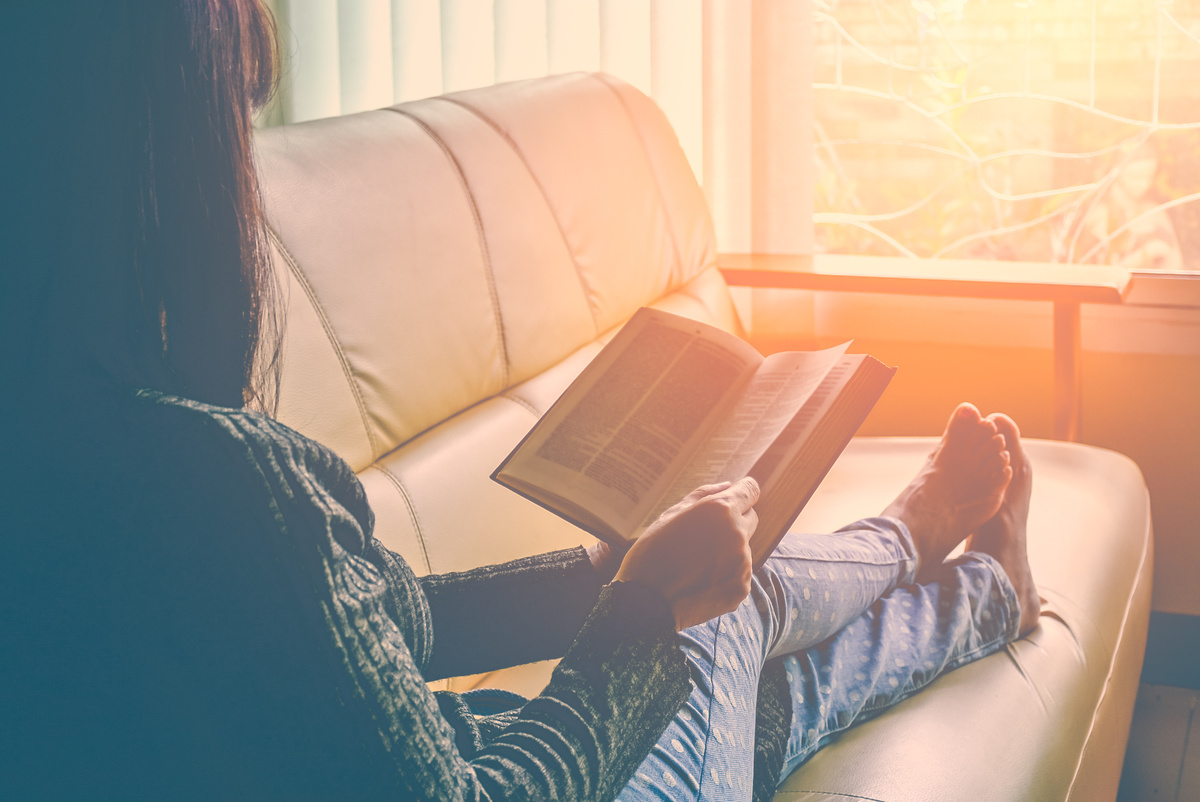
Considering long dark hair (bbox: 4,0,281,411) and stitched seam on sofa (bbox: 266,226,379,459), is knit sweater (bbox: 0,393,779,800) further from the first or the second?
stitched seam on sofa (bbox: 266,226,379,459)

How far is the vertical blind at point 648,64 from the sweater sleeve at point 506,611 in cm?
114

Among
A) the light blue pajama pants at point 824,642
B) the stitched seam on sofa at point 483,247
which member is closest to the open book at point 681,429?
the light blue pajama pants at point 824,642

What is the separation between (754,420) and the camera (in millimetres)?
892

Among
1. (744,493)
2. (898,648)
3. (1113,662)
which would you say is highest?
(744,493)

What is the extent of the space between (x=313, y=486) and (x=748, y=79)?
1.67 meters

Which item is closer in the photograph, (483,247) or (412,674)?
(412,674)

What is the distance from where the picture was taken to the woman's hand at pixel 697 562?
25.8 inches

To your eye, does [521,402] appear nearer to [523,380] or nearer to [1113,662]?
[523,380]

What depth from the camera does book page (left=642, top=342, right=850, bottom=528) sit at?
0.83 metres

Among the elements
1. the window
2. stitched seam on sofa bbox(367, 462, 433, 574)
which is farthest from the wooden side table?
stitched seam on sofa bbox(367, 462, 433, 574)

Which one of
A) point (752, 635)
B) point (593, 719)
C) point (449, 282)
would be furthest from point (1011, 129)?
point (593, 719)

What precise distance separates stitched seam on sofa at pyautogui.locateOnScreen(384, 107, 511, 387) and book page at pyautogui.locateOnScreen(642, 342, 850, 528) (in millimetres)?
324

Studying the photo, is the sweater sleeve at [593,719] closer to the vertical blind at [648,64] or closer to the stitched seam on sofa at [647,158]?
the stitched seam on sofa at [647,158]

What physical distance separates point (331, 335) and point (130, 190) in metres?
0.46
